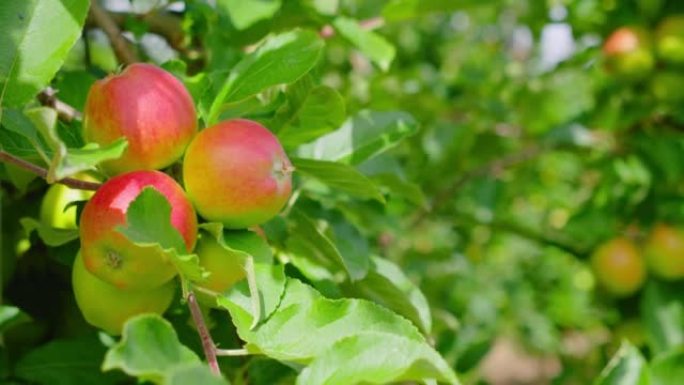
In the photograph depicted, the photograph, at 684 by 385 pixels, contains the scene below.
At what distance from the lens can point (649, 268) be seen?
1.77 meters

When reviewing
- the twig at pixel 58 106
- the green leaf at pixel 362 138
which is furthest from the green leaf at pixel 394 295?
the twig at pixel 58 106

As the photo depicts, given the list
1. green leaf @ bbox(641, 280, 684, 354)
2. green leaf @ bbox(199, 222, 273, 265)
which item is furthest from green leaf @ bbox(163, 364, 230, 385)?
green leaf @ bbox(641, 280, 684, 354)

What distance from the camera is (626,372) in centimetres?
97

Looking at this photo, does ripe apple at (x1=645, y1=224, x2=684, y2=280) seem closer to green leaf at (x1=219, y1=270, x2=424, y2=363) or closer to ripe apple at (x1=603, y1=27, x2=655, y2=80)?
ripe apple at (x1=603, y1=27, x2=655, y2=80)

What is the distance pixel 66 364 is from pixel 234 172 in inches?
14.5

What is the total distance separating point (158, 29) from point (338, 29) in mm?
254

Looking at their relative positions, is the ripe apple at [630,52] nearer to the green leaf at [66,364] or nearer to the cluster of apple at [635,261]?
the cluster of apple at [635,261]

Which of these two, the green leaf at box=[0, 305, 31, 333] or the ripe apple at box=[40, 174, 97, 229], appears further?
the ripe apple at box=[40, 174, 97, 229]

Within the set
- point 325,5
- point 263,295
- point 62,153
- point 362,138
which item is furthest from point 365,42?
point 62,153

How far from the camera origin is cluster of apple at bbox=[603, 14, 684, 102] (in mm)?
1702

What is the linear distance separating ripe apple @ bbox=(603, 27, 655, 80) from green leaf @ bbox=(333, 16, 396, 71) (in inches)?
27.1

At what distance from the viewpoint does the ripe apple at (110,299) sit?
77cm

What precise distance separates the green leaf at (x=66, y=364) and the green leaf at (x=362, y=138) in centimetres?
32

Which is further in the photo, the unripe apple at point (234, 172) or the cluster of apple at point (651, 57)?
the cluster of apple at point (651, 57)
